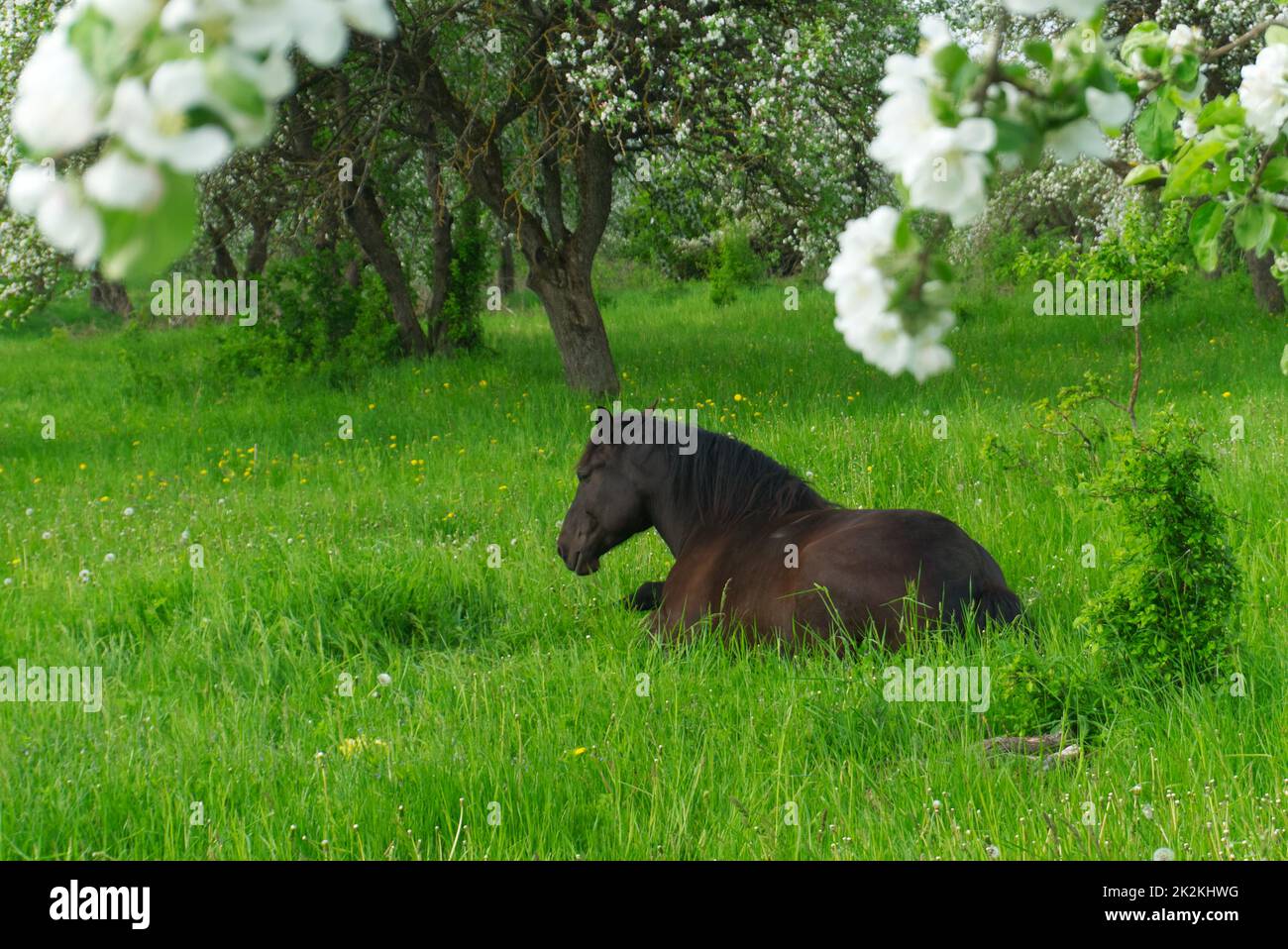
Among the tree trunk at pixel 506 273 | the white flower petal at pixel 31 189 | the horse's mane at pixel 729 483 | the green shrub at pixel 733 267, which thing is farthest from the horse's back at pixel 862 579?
the tree trunk at pixel 506 273

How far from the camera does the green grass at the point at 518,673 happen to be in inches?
155

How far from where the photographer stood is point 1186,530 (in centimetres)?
478

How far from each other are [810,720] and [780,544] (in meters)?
1.51

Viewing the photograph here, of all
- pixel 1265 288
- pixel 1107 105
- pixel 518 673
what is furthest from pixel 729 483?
pixel 1265 288

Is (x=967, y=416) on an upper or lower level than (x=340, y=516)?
upper

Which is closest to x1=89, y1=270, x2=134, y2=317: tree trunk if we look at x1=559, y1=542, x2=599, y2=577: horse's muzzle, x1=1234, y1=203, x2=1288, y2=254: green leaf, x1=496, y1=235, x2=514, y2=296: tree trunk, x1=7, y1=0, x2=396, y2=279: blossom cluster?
x1=496, y1=235, x2=514, y2=296: tree trunk

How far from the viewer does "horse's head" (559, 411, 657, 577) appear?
21.8 feet

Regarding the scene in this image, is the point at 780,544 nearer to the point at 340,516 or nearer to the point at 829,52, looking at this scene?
the point at 340,516

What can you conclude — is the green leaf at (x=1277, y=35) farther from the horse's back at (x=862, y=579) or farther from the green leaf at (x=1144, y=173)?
the horse's back at (x=862, y=579)

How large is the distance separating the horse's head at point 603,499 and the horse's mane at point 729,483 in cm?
19

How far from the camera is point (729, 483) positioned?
21.4 feet

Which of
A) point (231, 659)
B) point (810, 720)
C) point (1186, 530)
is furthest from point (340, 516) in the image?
point (1186, 530)

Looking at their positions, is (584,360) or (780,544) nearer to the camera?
(780,544)

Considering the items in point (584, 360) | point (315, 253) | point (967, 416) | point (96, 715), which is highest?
point (315, 253)
